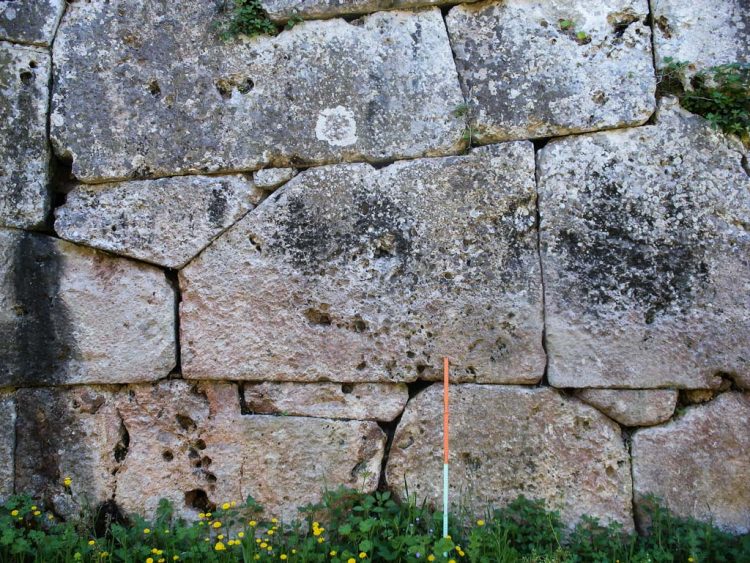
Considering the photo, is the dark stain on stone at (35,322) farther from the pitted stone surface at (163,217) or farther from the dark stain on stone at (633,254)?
the dark stain on stone at (633,254)

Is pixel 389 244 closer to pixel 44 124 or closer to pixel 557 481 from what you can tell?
pixel 557 481

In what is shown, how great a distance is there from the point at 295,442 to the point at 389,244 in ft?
3.37

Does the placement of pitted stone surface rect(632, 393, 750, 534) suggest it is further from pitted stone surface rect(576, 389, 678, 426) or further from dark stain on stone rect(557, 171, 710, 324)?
dark stain on stone rect(557, 171, 710, 324)

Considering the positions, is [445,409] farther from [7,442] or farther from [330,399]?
[7,442]

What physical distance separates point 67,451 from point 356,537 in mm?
1448

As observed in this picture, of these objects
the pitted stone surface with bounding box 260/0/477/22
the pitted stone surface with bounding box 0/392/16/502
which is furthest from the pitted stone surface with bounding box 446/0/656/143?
the pitted stone surface with bounding box 0/392/16/502

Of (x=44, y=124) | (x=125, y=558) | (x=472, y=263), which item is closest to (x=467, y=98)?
(x=472, y=263)

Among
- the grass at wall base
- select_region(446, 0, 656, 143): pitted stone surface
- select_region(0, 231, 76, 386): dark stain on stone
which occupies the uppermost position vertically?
select_region(446, 0, 656, 143): pitted stone surface

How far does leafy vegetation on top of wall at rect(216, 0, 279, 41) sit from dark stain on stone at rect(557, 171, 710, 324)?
1660mm

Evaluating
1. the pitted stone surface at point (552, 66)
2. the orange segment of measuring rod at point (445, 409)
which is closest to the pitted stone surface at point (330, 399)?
the orange segment of measuring rod at point (445, 409)

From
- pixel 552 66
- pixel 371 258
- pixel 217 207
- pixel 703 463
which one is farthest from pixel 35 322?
pixel 703 463

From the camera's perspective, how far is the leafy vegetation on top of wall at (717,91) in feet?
9.34

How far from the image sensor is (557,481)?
2.99 metres

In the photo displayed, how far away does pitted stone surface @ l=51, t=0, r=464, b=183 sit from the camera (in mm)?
3055
